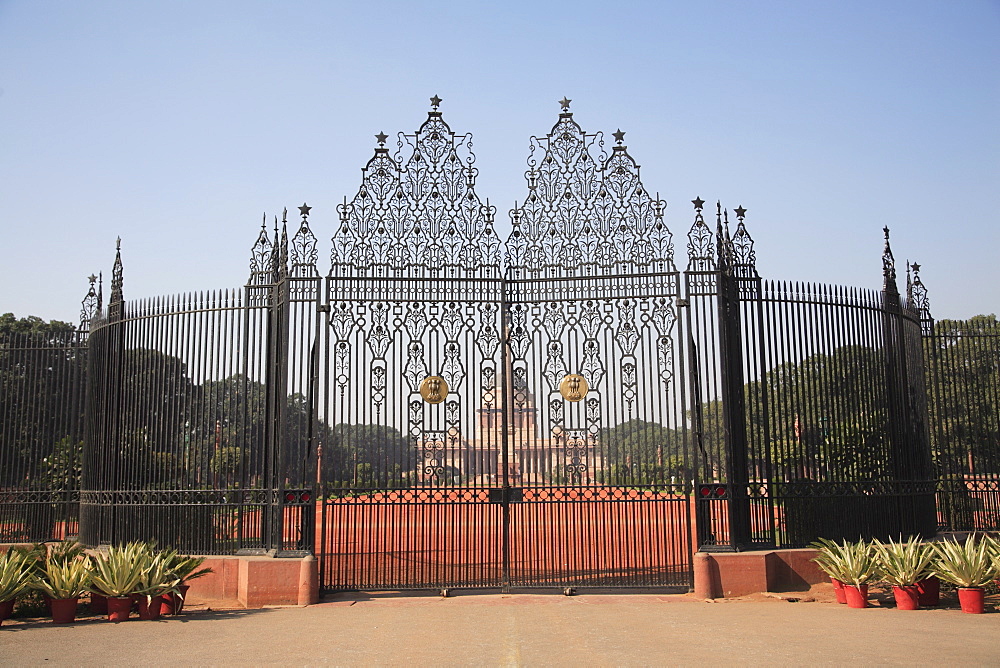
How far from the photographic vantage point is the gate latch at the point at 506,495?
10383 millimetres

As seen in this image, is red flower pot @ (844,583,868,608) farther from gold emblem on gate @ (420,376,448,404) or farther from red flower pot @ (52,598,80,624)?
red flower pot @ (52,598,80,624)

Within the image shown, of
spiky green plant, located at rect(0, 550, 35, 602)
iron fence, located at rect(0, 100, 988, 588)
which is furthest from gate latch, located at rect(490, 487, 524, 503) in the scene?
spiky green plant, located at rect(0, 550, 35, 602)

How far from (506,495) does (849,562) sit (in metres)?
4.02

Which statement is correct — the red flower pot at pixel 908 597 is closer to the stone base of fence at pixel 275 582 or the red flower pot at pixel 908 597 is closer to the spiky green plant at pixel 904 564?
the spiky green plant at pixel 904 564

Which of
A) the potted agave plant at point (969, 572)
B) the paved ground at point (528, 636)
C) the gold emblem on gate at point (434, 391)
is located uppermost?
the gold emblem on gate at point (434, 391)

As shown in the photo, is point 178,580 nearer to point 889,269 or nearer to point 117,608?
point 117,608

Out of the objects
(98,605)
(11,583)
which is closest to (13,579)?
(11,583)

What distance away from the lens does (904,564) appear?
9.09 metres

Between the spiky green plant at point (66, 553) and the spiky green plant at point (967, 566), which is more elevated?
the spiky green plant at point (66, 553)

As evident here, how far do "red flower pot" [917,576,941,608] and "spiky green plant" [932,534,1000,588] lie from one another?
0.15 metres

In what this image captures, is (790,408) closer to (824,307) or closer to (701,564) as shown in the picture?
(824,307)

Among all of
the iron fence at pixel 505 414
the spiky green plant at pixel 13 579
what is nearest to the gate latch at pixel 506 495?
the iron fence at pixel 505 414

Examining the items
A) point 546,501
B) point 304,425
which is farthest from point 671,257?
point 304,425

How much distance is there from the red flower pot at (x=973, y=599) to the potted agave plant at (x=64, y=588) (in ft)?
30.4
